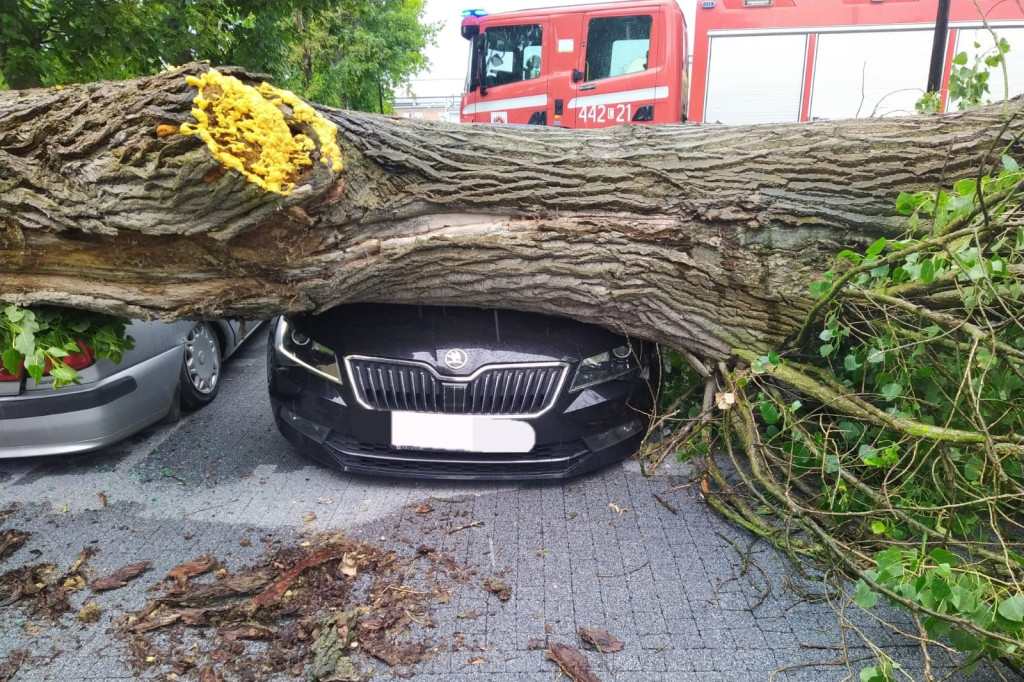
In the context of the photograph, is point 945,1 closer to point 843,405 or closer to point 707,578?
point 843,405

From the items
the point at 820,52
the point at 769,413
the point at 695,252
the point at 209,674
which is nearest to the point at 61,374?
the point at 209,674

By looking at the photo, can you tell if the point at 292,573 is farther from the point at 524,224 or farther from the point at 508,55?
the point at 508,55

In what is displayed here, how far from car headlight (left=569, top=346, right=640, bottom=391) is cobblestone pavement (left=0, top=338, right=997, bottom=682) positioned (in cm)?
52

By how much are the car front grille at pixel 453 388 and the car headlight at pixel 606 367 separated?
0.37 ft

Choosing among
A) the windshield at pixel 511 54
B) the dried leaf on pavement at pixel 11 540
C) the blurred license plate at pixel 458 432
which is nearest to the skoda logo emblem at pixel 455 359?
the blurred license plate at pixel 458 432

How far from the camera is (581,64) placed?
8.16 meters

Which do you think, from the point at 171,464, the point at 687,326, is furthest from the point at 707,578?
the point at 171,464

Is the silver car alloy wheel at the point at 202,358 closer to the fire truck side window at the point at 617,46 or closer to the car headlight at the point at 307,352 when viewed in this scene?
the car headlight at the point at 307,352

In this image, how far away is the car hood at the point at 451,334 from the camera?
2969 millimetres

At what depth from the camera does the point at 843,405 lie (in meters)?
2.37

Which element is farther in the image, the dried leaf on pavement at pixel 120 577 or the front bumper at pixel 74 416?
the front bumper at pixel 74 416

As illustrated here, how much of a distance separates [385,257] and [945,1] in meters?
6.89

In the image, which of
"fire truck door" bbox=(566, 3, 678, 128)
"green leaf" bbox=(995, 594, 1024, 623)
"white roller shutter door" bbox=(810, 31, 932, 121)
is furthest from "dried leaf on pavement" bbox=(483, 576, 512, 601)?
"white roller shutter door" bbox=(810, 31, 932, 121)

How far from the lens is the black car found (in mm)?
2918
